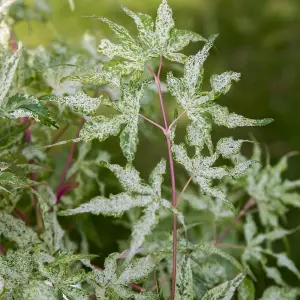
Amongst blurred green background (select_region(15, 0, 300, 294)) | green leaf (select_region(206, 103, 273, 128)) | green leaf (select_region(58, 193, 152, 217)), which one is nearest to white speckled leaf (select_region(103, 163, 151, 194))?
green leaf (select_region(58, 193, 152, 217))

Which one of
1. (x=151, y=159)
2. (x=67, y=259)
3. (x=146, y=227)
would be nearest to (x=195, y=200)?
(x=146, y=227)

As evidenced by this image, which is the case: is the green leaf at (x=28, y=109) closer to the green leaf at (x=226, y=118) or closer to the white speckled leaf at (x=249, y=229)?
the green leaf at (x=226, y=118)

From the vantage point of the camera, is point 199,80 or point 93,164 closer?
point 199,80

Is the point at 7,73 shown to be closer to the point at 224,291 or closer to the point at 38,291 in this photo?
the point at 38,291

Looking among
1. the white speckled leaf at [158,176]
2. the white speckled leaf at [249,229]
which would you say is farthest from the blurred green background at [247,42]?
the white speckled leaf at [158,176]

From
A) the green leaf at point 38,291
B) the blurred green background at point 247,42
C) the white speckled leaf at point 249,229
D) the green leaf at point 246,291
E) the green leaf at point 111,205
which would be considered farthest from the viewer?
the blurred green background at point 247,42

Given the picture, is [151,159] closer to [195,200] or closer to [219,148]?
[195,200]
